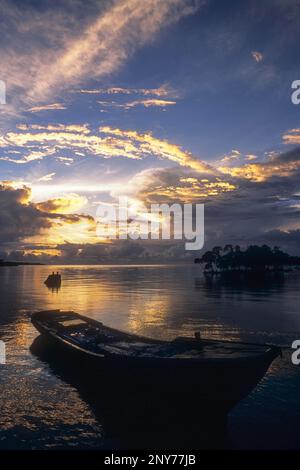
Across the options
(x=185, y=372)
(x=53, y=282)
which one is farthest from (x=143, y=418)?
(x=53, y=282)

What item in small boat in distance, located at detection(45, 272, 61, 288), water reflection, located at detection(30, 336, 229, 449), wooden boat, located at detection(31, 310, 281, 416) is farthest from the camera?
small boat in distance, located at detection(45, 272, 61, 288)

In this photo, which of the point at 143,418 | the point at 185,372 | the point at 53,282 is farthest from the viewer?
the point at 53,282

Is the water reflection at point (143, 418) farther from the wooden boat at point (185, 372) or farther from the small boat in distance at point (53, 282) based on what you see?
the small boat in distance at point (53, 282)

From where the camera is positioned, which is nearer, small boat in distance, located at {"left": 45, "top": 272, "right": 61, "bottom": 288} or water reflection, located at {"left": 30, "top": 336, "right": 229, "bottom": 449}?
water reflection, located at {"left": 30, "top": 336, "right": 229, "bottom": 449}

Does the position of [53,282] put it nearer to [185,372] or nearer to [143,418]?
[143,418]

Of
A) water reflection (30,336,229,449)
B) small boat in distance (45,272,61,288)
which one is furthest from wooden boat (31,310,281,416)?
small boat in distance (45,272,61,288)

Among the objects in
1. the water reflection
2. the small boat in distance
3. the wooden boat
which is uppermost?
the wooden boat

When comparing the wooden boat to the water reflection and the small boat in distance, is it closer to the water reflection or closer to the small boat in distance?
the water reflection

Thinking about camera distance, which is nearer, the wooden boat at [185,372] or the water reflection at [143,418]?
the water reflection at [143,418]

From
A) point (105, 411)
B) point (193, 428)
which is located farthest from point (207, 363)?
point (105, 411)

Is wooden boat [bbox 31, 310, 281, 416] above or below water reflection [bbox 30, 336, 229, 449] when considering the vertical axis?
above

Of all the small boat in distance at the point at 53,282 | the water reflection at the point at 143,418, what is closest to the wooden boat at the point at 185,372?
the water reflection at the point at 143,418

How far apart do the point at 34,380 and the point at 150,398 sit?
8428 mm
